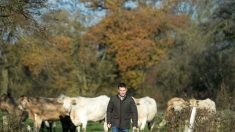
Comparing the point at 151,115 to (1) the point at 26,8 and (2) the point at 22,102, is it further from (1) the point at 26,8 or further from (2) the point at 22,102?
(1) the point at 26,8

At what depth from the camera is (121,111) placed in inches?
564

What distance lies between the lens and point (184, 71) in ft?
189

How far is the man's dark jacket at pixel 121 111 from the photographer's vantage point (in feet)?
47.0

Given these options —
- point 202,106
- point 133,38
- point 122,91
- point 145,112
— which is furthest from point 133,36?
point 122,91

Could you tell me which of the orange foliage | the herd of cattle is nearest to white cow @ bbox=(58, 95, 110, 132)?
the herd of cattle

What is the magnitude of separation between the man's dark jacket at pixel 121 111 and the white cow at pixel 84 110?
→ 39.6ft

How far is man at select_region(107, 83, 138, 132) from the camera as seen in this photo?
47.0 ft

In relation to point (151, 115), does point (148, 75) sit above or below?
above

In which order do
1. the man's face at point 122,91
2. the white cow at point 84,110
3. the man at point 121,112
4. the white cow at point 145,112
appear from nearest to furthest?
the man's face at point 122,91, the man at point 121,112, the white cow at point 84,110, the white cow at point 145,112

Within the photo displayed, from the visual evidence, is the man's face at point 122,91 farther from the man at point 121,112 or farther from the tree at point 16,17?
the tree at point 16,17

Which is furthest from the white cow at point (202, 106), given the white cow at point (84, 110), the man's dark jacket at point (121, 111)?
the man's dark jacket at point (121, 111)

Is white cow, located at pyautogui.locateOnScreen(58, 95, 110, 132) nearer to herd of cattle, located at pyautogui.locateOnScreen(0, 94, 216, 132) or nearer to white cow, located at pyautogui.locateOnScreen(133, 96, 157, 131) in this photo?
herd of cattle, located at pyautogui.locateOnScreen(0, 94, 216, 132)

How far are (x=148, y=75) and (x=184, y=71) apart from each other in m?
8.10

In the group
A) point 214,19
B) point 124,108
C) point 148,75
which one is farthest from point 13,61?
point 124,108
